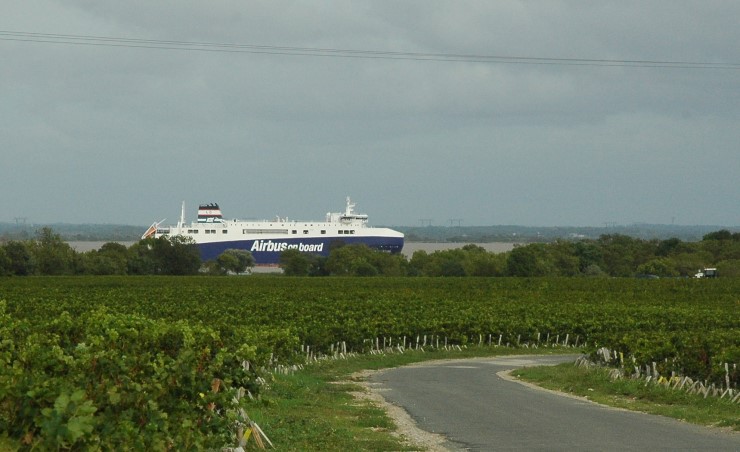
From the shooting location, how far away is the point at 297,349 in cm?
3384

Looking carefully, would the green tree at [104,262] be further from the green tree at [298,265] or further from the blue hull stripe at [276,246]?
the blue hull stripe at [276,246]

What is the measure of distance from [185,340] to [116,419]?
5.02 meters

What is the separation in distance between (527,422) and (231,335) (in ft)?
31.5

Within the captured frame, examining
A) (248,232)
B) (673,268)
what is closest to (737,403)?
(673,268)

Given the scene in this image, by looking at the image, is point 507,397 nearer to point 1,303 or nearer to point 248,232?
point 1,303

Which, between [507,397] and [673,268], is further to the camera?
[673,268]

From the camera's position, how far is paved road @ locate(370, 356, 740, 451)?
1437cm

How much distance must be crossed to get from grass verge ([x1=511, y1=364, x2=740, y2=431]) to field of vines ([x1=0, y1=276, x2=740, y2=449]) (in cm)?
101

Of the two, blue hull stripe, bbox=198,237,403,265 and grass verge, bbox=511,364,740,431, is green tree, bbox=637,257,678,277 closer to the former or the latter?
blue hull stripe, bbox=198,237,403,265

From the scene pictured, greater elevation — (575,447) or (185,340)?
(185,340)

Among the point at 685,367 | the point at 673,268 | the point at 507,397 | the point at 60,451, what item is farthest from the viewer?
the point at 673,268

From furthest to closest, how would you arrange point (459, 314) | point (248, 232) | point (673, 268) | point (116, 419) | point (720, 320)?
point (248, 232) → point (673, 268) → point (459, 314) → point (720, 320) → point (116, 419)

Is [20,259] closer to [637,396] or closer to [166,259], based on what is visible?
A: [166,259]

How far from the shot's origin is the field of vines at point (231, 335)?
10.3 metres
